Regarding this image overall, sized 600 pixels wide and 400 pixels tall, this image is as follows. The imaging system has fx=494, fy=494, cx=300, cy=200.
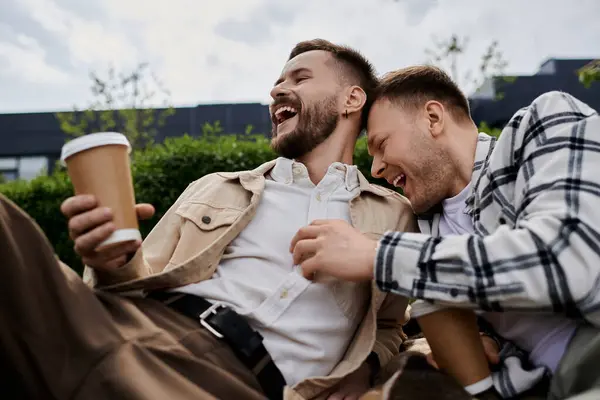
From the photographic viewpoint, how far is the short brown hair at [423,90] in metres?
2.50

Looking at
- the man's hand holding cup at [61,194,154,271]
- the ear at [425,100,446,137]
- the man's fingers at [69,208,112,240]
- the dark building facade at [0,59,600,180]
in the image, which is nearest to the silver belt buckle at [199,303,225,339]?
the man's hand holding cup at [61,194,154,271]

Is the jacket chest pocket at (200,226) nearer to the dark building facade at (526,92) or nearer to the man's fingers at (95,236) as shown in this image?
the man's fingers at (95,236)

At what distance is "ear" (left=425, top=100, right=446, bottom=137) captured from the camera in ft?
7.75

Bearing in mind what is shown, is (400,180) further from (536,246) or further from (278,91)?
Result: (536,246)

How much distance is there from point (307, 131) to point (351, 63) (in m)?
0.65

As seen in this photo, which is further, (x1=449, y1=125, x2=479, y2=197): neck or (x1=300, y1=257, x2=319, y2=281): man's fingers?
(x1=449, y1=125, x2=479, y2=197): neck

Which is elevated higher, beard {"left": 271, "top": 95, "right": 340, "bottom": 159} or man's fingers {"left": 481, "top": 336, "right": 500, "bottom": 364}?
beard {"left": 271, "top": 95, "right": 340, "bottom": 159}

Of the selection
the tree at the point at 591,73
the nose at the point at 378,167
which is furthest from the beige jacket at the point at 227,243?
the tree at the point at 591,73

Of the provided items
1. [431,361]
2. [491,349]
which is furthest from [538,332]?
[431,361]

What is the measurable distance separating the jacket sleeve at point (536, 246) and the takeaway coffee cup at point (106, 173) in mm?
810

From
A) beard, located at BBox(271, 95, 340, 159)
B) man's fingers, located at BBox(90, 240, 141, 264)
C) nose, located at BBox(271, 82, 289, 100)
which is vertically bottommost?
man's fingers, located at BBox(90, 240, 141, 264)

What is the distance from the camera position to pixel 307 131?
9.05ft

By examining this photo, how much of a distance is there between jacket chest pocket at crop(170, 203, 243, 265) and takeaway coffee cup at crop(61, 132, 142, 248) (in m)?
0.70

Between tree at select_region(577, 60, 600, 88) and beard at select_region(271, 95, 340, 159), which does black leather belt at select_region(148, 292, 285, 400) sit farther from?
tree at select_region(577, 60, 600, 88)
